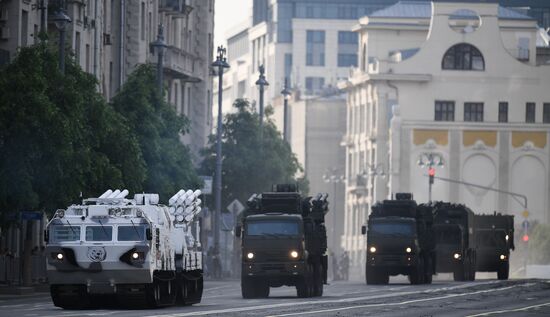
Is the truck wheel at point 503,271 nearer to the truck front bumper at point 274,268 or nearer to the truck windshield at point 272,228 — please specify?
the truck windshield at point 272,228

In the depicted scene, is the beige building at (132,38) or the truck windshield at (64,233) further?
the beige building at (132,38)

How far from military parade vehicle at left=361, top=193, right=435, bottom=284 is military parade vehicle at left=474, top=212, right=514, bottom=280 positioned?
46.9 ft

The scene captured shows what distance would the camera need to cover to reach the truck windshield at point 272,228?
57.7 m

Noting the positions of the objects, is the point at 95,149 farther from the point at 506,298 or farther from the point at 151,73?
the point at 506,298

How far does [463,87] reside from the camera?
15825 centimetres

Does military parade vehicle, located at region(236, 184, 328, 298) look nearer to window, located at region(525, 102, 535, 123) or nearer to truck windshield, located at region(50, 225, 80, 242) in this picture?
truck windshield, located at region(50, 225, 80, 242)

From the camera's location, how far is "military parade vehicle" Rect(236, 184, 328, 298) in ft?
188

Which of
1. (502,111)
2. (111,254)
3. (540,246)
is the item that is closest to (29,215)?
(111,254)

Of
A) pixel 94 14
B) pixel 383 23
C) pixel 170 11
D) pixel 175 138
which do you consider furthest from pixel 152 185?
pixel 383 23

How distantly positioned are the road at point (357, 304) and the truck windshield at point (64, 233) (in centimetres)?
156

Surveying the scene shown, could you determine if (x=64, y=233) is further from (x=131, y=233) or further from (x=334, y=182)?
(x=334, y=182)

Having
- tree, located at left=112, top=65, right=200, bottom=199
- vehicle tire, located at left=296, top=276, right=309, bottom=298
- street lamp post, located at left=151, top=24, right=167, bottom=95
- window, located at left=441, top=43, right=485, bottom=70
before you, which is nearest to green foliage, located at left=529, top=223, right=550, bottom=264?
window, located at left=441, top=43, right=485, bottom=70

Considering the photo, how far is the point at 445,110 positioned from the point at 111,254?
111096mm

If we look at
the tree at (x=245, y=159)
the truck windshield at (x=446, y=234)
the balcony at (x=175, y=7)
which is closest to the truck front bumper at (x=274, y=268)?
the truck windshield at (x=446, y=234)
